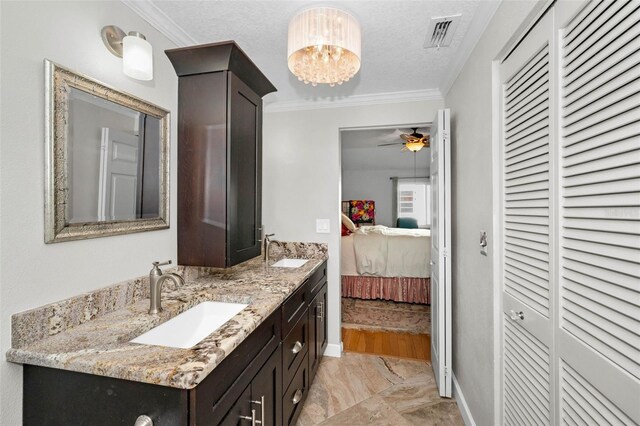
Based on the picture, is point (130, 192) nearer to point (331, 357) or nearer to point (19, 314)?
Answer: point (19, 314)

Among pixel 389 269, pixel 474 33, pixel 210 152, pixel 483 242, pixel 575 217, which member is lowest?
pixel 389 269

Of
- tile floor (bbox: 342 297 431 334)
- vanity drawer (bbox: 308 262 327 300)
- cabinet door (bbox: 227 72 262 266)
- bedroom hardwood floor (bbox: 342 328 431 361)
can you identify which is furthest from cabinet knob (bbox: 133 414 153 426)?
tile floor (bbox: 342 297 431 334)

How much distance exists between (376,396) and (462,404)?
585mm

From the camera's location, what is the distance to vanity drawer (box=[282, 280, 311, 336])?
1578 millimetres

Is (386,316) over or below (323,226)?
below

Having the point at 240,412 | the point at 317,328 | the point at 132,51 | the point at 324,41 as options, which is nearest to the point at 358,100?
the point at 324,41

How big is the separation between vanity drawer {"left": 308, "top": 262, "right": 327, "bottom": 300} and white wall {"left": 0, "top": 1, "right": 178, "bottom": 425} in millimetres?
1245

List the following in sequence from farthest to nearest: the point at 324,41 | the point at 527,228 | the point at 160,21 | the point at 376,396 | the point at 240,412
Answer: the point at 376,396 → the point at 160,21 → the point at 324,41 → the point at 527,228 → the point at 240,412

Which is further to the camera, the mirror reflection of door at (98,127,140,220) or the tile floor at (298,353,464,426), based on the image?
the tile floor at (298,353,464,426)

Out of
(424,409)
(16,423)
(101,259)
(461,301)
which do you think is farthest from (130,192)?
(424,409)

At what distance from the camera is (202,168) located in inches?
61.7

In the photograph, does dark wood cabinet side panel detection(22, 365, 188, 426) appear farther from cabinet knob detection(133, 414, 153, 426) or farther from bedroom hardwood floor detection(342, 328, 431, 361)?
bedroom hardwood floor detection(342, 328, 431, 361)

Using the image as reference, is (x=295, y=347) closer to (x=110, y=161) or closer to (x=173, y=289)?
(x=173, y=289)

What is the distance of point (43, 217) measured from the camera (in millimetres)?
1034
